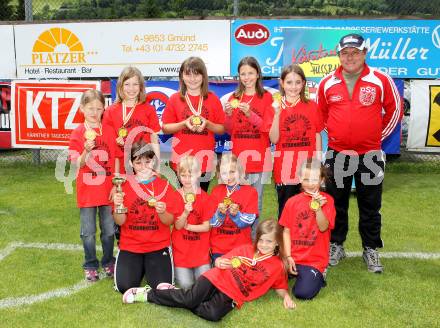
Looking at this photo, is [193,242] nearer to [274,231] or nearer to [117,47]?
[274,231]

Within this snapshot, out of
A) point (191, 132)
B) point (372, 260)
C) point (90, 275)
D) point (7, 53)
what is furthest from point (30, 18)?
point (372, 260)

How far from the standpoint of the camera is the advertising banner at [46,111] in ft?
29.3

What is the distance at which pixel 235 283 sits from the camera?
4.35m

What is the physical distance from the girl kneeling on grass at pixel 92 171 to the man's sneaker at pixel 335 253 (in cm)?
214

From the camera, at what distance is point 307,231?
4.70 m

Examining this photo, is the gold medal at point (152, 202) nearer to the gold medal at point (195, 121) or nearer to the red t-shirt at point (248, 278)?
the red t-shirt at point (248, 278)

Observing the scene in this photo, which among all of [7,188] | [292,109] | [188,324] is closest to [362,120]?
[292,109]

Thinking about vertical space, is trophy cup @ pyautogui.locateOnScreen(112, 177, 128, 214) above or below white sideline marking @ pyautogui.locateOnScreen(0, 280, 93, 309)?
above

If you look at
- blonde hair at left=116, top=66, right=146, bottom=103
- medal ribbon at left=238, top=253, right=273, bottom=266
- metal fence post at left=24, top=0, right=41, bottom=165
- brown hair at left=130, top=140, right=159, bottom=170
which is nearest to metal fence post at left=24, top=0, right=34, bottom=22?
metal fence post at left=24, top=0, right=41, bottom=165

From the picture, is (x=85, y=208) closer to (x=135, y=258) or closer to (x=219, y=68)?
(x=135, y=258)

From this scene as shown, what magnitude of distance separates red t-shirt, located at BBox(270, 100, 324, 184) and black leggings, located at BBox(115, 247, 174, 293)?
52.4 inches

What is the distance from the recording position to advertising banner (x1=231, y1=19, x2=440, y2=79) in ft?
29.5

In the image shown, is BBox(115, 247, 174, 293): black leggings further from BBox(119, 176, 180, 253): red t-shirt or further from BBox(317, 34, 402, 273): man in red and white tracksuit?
BBox(317, 34, 402, 273): man in red and white tracksuit

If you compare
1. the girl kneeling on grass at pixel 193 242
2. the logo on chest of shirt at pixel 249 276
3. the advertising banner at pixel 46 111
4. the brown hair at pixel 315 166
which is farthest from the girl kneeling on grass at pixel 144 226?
the advertising banner at pixel 46 111
